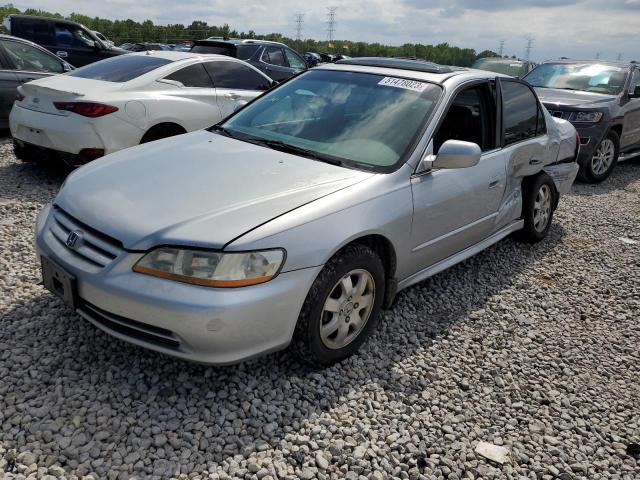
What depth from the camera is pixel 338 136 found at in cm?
343

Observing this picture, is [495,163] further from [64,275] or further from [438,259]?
[64,275]

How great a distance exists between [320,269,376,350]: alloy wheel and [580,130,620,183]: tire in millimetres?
6234

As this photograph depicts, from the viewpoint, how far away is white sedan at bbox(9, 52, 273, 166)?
535 cm

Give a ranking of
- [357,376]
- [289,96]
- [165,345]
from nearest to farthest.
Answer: [165,345]
[357,376]
[289,96]

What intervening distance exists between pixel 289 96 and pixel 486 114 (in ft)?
4.85

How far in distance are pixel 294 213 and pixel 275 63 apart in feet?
30.5

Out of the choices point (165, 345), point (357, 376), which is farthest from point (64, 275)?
point (357, 376)

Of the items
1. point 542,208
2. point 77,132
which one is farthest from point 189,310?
point 542,208

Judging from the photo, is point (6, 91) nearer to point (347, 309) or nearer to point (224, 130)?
point (224, 130)

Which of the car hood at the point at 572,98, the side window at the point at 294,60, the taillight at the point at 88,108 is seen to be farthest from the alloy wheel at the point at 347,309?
the side window at the point at 294,60

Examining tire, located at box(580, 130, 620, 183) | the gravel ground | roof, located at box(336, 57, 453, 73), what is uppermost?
roof, located at box(336, 57, 453, 73)

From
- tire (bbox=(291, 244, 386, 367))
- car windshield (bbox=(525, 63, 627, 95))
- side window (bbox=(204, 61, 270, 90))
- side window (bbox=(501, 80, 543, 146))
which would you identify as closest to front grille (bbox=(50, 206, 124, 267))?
tire (bbox=(291, 244, 386, 367))

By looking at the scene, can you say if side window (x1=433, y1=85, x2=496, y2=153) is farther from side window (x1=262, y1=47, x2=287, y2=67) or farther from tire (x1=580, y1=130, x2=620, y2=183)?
side window (x1=262, y1=47, x2=287, y2=67)

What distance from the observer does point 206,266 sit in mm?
2396
